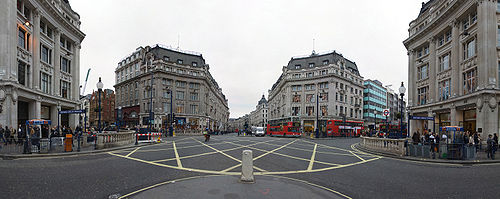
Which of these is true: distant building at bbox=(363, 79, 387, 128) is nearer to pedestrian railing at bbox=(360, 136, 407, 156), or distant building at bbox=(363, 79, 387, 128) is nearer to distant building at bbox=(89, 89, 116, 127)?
A: pedestrian railing at bbox=(360, 136, 407, 156)

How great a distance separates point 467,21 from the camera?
25.7m

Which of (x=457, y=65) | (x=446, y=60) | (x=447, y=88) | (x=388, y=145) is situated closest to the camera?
(x=388, y=145)

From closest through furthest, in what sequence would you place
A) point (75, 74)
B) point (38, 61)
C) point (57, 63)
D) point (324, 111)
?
point (38, 61) < point (57, 63) < point (75, 74) < point (324, 111)

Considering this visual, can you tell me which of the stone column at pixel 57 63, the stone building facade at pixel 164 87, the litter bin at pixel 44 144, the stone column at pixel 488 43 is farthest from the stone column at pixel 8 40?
the stone column at pixel 488 43

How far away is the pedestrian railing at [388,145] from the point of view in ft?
49.9

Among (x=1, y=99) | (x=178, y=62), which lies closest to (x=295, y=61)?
(x=178, y=62)

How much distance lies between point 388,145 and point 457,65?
18530mm

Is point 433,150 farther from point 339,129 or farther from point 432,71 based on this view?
point 339,129

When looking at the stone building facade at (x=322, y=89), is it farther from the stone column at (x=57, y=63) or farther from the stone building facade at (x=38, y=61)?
the stone column at (x=57, y=63)

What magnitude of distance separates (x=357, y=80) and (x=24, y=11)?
7738cm

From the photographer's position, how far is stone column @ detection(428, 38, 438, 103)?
30922mm

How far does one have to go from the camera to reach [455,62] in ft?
87.1

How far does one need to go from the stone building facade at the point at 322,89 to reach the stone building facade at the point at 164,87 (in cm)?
2700

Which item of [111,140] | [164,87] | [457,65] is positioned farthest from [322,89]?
[111,140]
